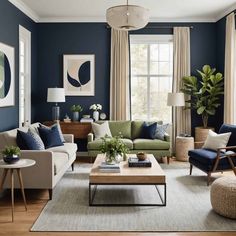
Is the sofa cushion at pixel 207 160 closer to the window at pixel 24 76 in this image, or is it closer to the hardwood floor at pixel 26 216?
the hardwood floor at pixel 26 216

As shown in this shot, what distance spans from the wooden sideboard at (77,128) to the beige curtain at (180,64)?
1948 millimetres

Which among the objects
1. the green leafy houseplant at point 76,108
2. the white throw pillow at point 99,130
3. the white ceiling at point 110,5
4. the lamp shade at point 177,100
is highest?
the white ceiling at point 110,5

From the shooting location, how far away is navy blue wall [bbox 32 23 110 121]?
8086 mm

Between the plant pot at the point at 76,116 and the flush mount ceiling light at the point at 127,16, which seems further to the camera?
the plant pot at the point at 76,116

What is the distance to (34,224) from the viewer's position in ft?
12.4

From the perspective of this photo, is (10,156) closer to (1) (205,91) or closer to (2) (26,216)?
(2) (26,216)

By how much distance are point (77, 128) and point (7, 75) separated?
207 centimetres

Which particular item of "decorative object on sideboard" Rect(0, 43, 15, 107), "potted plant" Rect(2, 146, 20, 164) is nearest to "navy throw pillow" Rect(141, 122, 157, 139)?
"decorative object on sideboard" Rect(0, 43, 15, 107)

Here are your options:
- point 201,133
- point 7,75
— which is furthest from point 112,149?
point 201,133

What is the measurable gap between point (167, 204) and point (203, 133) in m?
3.41

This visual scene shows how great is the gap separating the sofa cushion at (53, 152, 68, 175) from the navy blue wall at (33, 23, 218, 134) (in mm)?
2772

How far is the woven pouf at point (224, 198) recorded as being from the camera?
12.9 feet

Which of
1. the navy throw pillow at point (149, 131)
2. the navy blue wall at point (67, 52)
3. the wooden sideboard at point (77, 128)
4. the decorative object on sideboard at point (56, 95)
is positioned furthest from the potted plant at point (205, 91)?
the decorative object on sideboard at point (56, 95)

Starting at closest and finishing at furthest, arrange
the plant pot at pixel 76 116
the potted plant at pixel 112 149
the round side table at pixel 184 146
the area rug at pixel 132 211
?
the area rug at pixel 132 211 → the potted plant at pixel 112 149 → the round side table at pixel 184 146 → the plant pot at pixel 76 116
